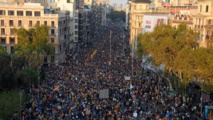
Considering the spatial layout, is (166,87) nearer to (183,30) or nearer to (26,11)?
(183,30)

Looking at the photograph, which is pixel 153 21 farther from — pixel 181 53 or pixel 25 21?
pixel 181 53

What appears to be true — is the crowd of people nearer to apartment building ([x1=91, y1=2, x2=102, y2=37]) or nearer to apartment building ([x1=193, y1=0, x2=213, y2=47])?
apartment building ([x1=193, y1=0, x2=213, y2=47])

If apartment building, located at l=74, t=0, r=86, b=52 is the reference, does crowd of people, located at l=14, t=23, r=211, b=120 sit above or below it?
below

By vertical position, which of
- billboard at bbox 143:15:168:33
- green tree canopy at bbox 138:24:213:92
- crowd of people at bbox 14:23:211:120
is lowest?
crowd of people at bbox 14:23:211:120

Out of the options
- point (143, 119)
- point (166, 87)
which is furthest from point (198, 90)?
point (143, 119)

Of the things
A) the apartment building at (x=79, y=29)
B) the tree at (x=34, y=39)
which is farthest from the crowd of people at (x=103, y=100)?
the apartment building at (x=79, y=29)

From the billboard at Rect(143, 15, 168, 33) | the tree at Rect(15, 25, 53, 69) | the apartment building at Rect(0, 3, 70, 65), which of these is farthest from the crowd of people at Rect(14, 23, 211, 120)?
the billboard at Rect(143, 15, 168, 33)

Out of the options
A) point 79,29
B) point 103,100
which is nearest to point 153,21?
point 103,100

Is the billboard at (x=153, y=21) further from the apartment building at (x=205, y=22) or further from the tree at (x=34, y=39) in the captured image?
the tree at (x=34, y=39)

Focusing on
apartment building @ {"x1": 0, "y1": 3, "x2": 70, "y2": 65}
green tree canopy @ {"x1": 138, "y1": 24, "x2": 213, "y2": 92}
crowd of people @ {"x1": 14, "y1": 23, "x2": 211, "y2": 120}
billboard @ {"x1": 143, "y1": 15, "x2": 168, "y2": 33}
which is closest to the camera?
crowd of people @ {"x1": 14, "y1": 23, "x2": 211, "y2": 120}
